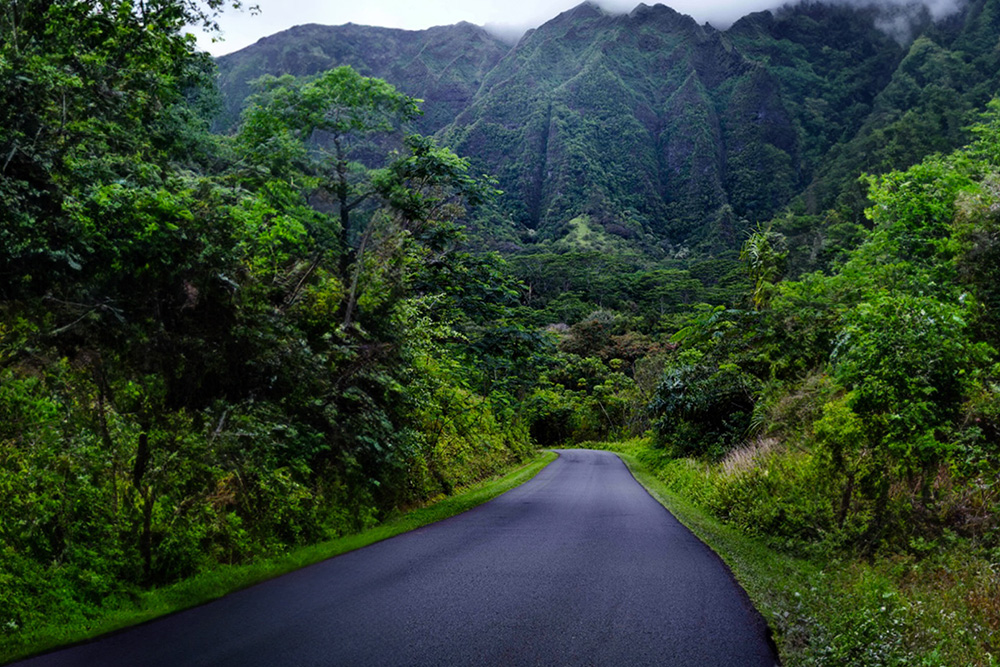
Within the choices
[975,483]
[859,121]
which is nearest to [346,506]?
[975,483]

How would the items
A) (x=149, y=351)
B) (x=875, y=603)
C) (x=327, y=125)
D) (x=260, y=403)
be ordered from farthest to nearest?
(x=327, y=125), (x=260, y=403), (x=149, y=351), (x=875, y=603)

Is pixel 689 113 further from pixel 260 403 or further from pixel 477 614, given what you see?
pixel 477 614

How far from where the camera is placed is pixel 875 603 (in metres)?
5.54

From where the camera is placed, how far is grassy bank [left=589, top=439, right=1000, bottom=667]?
15.2 feet

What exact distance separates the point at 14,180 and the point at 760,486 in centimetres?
1217

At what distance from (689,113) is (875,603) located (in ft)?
581

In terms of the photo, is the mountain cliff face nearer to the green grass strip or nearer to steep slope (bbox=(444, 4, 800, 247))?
steep slope (bbox=(444, 4, 800, 247))

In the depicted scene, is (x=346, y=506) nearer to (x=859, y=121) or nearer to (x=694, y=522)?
(x=694, y=522)

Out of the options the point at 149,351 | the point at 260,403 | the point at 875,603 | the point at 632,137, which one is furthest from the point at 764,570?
the point at 632,137

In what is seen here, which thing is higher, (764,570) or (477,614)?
(477,614)

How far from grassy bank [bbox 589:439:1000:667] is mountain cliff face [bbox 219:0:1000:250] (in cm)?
9673

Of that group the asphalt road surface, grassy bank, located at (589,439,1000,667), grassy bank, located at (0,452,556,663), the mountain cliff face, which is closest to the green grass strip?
grassy bank, located at (589,439,1000,667)

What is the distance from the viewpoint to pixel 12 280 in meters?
6.95

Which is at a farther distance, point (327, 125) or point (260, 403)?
point (327, 125)
